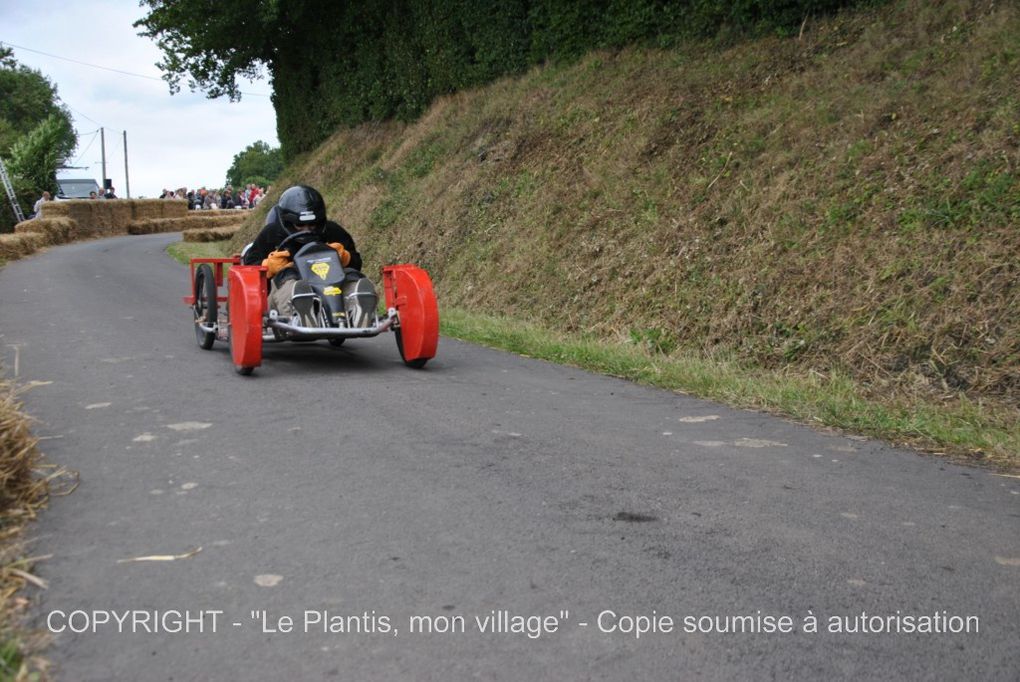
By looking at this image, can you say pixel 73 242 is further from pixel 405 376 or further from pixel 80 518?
pixel 80 518

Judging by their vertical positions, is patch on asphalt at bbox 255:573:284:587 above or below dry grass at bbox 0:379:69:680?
below

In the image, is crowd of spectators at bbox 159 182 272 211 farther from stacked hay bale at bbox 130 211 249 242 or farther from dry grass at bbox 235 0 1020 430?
dry grass at bbox 235 0 1020 430

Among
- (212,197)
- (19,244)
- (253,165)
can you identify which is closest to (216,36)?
(19,244)

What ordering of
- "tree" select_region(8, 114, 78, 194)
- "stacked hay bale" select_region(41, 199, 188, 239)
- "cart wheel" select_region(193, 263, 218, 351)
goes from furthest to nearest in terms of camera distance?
"tree" select_region(8, 114, 78, 194), "stacked hay bale" select_region(41, 199, 188, 239), "cart wheel" select_region(193, 263, 218, 351)

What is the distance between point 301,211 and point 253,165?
151 metres

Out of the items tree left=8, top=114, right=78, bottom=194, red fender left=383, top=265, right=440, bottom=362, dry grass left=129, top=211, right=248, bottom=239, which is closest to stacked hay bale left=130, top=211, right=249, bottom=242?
dry grass left=129, top=211, right=248, bottom=239

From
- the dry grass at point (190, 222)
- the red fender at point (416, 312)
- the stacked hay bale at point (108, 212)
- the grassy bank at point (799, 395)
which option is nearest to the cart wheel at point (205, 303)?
the red fender at point (416, 312)

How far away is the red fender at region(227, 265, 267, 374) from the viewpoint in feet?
28.2

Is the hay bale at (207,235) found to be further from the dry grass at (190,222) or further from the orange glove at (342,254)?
the orange glove at (342,254)

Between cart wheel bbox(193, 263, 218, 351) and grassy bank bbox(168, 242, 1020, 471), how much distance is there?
9.60 feet

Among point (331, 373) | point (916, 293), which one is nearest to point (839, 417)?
point (916, 293)

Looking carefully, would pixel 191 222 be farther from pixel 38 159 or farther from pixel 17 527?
pixel 17 527

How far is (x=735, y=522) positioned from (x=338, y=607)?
1.94 m

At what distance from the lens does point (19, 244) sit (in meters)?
28.2
